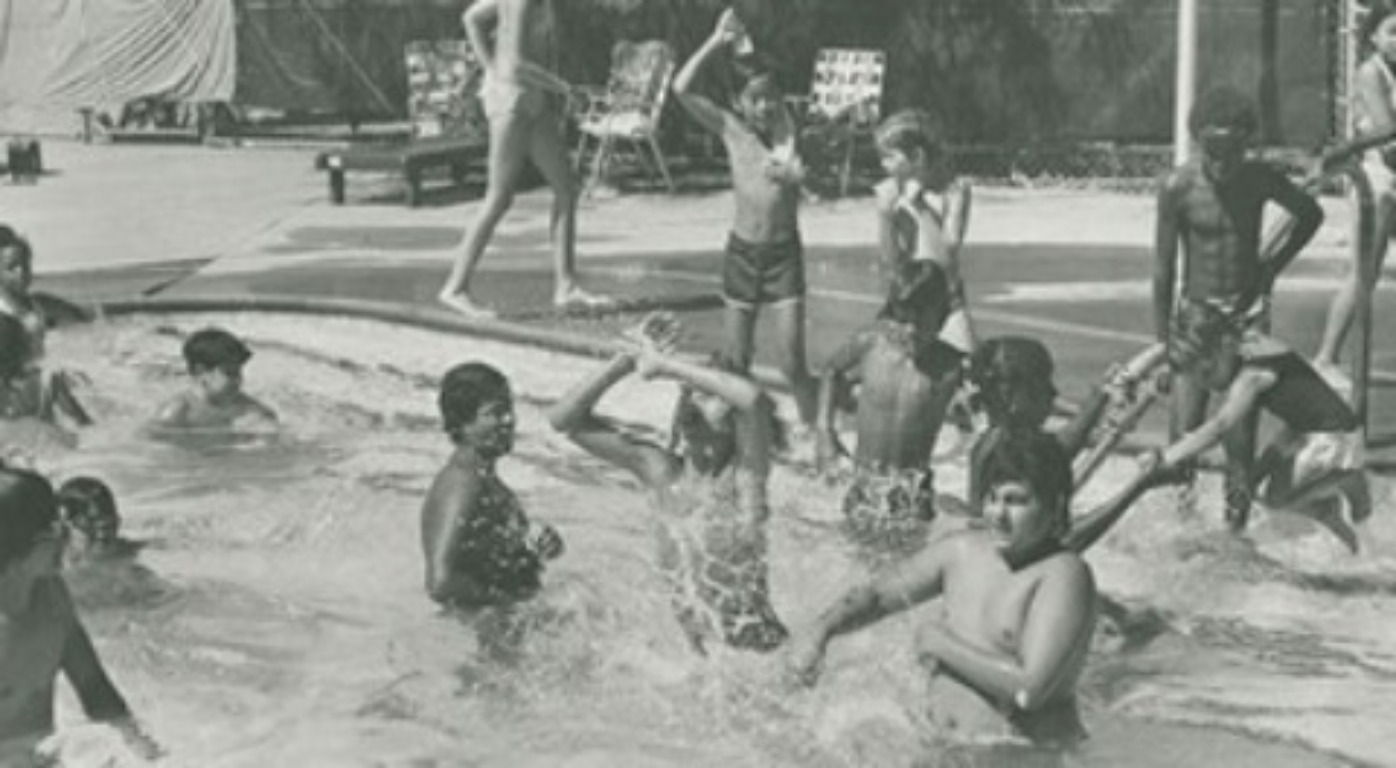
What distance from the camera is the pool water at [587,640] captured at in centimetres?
725

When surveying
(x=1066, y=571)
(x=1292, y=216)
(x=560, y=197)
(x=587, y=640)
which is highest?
(x=1292, y=216)

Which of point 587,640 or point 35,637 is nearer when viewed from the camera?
point 35,637

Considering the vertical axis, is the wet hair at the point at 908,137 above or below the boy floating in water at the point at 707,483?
above

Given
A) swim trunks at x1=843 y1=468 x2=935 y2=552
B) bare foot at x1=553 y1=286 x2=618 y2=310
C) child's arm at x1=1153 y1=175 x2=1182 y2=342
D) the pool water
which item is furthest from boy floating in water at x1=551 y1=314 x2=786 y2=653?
bare foot at x1=553 y1=286 x2=618 y2=310

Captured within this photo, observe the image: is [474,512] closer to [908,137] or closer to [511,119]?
[908,137]

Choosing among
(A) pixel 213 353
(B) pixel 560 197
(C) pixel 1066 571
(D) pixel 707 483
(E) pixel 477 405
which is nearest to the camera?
(C) pixel 1066 571

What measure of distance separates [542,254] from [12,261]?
260 inches

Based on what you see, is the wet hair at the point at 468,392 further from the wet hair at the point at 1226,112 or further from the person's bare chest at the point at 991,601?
the wet hair at the point at 1226,112

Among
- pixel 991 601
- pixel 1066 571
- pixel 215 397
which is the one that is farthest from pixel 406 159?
pixel 1066 571

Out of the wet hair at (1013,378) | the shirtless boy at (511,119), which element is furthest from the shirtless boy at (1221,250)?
the shirtless boy at (511,119)

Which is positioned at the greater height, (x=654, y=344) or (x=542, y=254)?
(x=654, y=344)

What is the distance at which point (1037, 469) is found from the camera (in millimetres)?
5926

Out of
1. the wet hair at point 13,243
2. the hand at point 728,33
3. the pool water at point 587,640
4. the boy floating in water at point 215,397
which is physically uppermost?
the hand at point 728,33

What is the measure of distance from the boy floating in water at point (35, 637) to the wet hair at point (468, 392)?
1.62 meters
